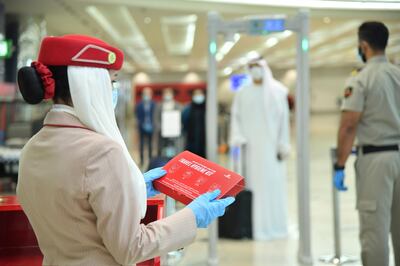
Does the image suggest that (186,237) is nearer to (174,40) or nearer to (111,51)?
(111,51)

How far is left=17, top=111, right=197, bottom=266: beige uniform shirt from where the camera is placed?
46.8 inches

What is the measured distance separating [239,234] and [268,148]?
0.97m

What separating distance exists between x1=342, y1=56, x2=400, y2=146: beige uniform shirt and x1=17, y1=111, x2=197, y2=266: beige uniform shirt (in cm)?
170

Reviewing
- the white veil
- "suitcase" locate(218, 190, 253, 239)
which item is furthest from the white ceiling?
the white veil

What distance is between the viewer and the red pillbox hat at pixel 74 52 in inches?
49.4

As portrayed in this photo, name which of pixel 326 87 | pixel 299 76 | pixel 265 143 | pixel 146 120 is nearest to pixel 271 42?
pixel 146 120

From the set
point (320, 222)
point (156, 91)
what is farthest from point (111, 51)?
point (156, 91)

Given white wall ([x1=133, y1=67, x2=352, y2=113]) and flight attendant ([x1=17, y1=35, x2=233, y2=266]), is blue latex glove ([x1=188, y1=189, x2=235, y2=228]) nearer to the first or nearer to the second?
flight attendant ([x1=17, y1=35, x2=233, y2=266])

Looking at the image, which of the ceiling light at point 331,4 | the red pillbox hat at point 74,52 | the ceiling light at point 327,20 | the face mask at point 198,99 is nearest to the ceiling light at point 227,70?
the ceiling light at point 327,20

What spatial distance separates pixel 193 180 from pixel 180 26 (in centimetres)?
1102

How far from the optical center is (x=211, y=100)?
3.87 m

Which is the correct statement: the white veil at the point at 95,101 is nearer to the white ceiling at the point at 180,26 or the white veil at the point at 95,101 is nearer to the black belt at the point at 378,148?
the black belt at the point at 378,148

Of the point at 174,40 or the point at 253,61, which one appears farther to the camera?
the point at 174,40

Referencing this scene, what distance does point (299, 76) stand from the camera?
378 centimetres
